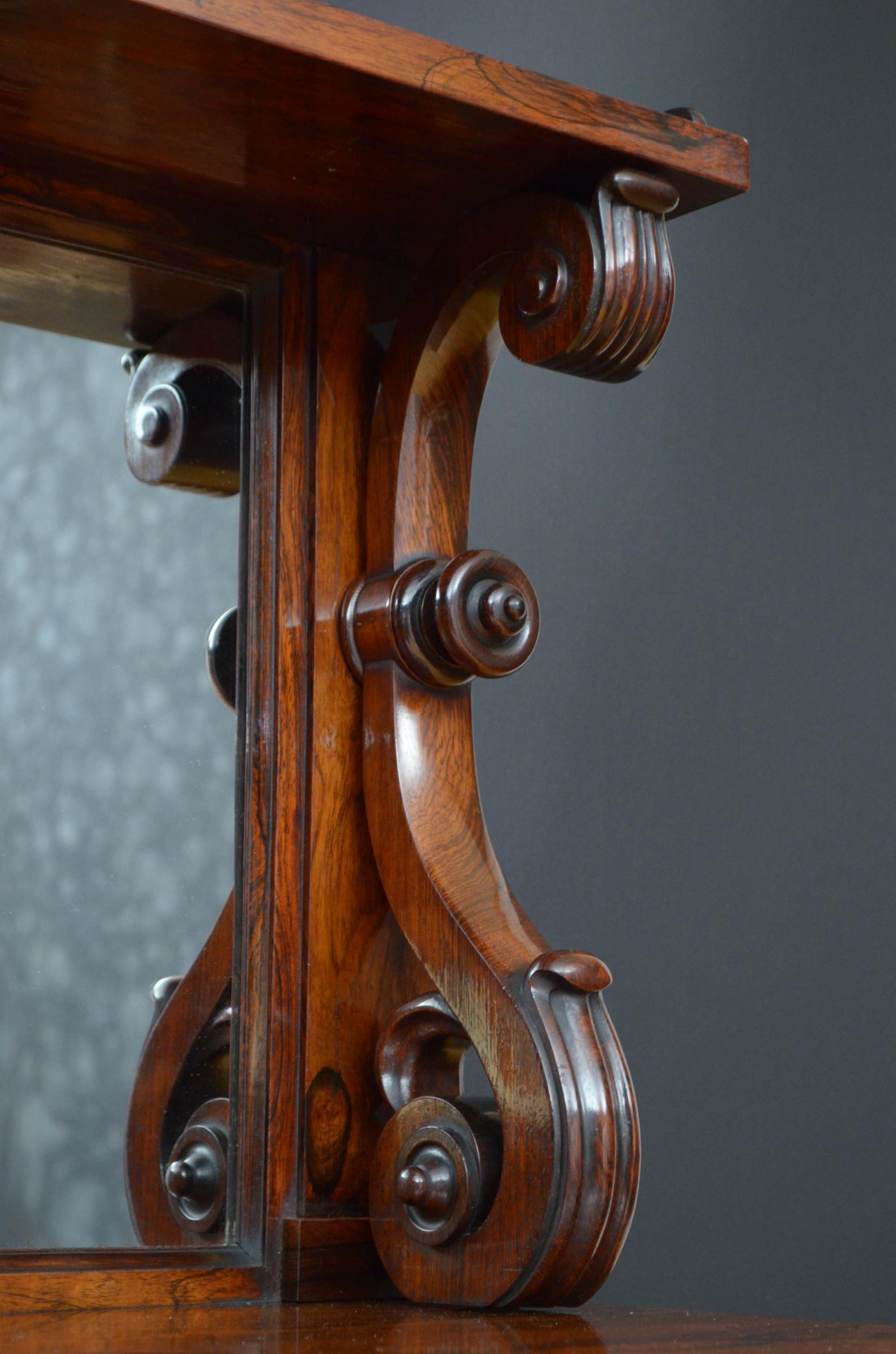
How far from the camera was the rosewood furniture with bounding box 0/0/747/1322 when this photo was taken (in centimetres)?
73

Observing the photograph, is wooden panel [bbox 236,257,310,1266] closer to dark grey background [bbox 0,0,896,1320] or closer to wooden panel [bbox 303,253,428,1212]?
wooden panel [bbox 303,253,428,1212]

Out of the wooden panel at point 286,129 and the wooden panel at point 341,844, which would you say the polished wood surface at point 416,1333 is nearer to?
the wooden panel at point 341,844

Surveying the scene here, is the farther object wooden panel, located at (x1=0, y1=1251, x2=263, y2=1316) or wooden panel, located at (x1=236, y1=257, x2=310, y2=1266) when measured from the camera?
wooden panel, located at (x1=236, y1=257, x2=310, y2=1266)

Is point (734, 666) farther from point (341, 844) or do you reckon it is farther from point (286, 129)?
point (286, 129)

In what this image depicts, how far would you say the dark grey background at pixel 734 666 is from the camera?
4.85 ft

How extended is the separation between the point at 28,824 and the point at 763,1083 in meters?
0.93

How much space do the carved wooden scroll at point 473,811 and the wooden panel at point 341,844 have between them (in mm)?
13

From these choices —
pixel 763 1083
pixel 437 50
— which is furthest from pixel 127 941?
pixel 763 1083

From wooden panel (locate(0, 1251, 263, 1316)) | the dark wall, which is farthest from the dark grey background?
wooden panel (locate(0, 1251, 263, 1316))

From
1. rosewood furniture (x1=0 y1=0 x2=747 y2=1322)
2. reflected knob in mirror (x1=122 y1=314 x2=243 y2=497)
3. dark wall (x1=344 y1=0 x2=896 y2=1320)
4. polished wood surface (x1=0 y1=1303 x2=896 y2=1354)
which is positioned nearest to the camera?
polished wood surface (x1=0 y1=1303 x2=896 y2=1354)

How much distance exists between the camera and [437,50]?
2.37ft

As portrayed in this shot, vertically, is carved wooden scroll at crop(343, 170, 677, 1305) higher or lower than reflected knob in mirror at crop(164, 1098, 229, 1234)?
higher

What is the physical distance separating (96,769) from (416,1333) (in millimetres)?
293

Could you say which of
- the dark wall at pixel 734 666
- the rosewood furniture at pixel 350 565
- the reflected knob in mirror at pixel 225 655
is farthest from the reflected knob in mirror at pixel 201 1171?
the dark wall at pixel 734 666
